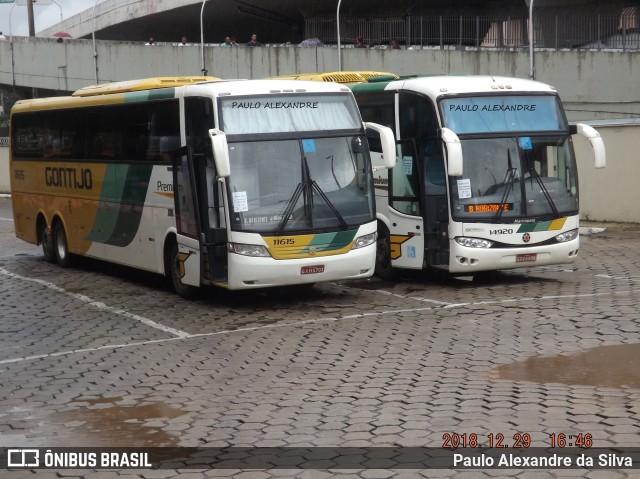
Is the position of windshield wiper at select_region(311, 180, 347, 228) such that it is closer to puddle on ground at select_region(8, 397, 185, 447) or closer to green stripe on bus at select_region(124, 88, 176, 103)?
green stripe on bus at select_region(124, 88, 176, 103)

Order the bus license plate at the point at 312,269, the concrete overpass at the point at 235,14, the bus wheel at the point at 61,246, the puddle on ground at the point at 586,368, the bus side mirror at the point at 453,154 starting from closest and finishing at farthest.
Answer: the puddle on ground at the point at 586,368 < the bus license plate at the point at 312,269 < the bus side mirror at the point at 453,154 < the bus wheel at the point at 61,246 < the concrete overpass at the point at 235,14

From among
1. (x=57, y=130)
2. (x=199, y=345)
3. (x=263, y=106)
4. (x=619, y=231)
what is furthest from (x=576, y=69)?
(x=199, y=345)

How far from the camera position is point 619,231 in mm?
26344

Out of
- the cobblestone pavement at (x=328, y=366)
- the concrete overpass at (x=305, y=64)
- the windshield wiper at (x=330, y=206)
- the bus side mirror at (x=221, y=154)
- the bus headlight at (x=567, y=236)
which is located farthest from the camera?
the concrete overpass at (x=305, y=64)

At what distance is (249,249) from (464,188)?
3.41m

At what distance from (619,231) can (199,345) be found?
1534 cm

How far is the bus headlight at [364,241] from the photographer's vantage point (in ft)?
52.4

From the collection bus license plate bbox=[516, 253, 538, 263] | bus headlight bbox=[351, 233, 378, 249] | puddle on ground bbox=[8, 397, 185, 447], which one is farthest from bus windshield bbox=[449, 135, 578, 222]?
puddle on ground bbox=[8, 397, 185, 447]

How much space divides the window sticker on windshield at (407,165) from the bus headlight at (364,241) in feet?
6.01

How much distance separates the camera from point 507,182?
17.0 metres

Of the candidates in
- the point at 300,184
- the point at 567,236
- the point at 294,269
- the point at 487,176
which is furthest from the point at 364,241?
the point at 567,236

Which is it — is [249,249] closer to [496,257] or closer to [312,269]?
[312,269]

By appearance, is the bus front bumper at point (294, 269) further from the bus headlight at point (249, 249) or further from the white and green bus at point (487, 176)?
the white and green bus at point (487, 176)
